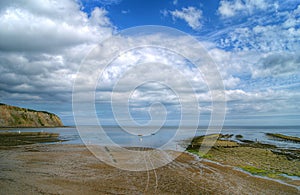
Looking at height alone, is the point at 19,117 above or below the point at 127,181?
above

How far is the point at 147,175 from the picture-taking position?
18703mm

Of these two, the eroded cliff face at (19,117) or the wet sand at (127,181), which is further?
the eroded cliff face at (19,117)

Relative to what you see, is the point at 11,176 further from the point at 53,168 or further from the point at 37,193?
the point at 37,193

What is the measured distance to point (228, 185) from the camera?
53.4ft

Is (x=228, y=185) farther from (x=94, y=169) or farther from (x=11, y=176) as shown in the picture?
(x=11, y=176)

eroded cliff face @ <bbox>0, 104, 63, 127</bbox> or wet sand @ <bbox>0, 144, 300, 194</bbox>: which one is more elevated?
eroded cliff face @ <bbox>0, 104, 63, 127</bbox>

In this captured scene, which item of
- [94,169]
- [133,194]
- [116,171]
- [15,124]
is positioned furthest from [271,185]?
[15,124]

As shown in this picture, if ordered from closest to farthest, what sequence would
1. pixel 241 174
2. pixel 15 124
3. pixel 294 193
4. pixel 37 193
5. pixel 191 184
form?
pixel 37 193, pixel 294 193, pixel 191 184, pixel 241 174, pixel 15 124

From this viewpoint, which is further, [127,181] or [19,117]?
[19,117]

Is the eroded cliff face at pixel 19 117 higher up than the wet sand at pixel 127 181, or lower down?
higher up

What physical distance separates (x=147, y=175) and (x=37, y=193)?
8.41m

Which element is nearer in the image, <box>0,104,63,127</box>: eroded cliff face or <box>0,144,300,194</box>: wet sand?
<box>0,144,300,194</box>: wet sand

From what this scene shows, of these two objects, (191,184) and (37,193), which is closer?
(37,193)

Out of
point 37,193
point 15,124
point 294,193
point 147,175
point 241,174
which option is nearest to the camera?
point 37,193
